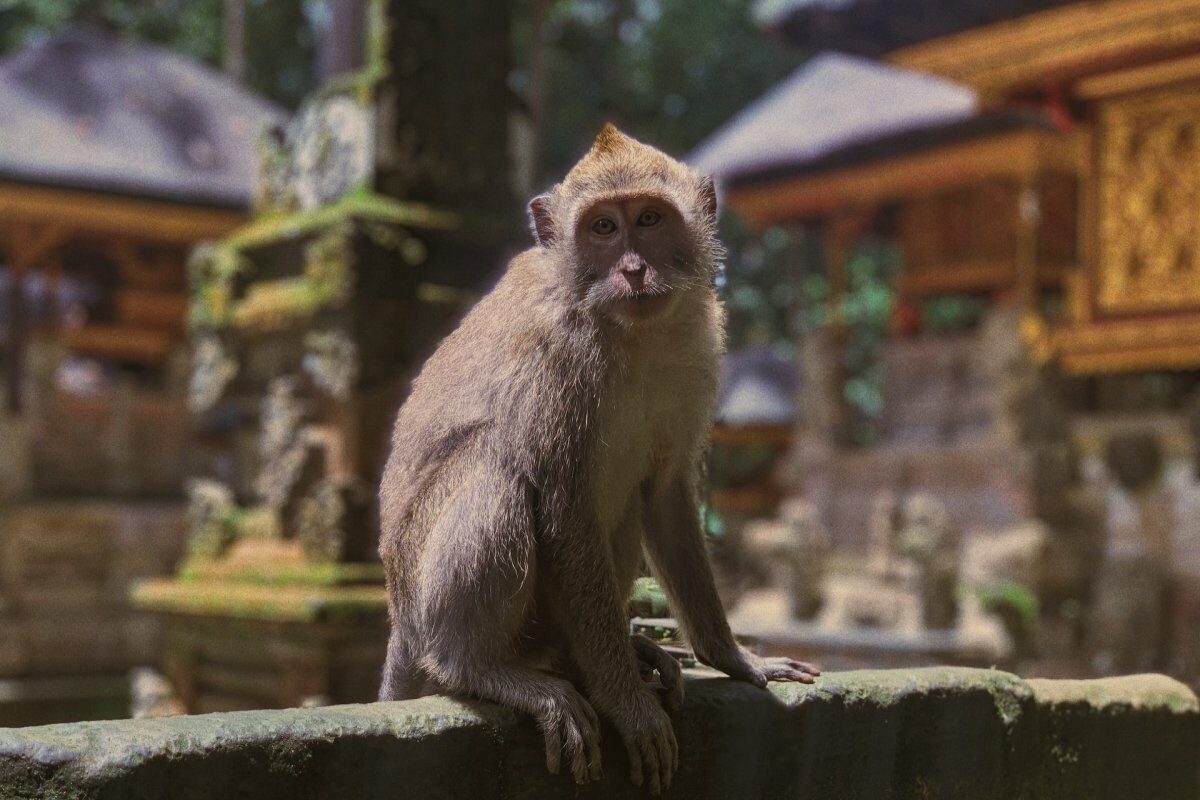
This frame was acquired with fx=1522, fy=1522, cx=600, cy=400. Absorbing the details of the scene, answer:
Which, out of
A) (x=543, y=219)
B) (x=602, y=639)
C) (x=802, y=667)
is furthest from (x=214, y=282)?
(x=602, y=639)

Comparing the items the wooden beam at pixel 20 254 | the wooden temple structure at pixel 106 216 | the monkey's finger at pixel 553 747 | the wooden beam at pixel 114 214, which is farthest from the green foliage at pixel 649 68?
the monkey's finger at pixel 553 747

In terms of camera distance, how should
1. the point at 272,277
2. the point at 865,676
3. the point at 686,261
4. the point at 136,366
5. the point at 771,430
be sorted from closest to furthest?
the point at 686,261
the point at 865,676
the point at 272,277
the point at 136,366
the point at 771,430

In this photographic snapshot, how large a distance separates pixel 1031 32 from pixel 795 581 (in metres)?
5.26

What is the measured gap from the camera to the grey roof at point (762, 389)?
2286 cm

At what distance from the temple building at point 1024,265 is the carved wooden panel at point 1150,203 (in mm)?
13

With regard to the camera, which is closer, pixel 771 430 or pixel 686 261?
pixel 686 261

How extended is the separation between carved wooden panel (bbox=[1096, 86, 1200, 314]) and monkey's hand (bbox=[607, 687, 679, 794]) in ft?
23.4

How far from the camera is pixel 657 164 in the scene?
3324mm

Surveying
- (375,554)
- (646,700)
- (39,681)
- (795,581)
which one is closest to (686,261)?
(646,700)

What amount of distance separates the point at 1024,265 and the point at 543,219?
1195 cm

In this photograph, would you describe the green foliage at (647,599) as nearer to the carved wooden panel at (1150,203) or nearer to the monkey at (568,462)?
the monkey at (568,462)

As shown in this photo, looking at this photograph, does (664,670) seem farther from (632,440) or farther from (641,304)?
(641,304)

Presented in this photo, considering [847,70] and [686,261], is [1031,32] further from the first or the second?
[847,70]

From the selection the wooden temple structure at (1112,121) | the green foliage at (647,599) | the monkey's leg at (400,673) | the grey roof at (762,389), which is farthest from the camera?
the grey roof at (762,389)
